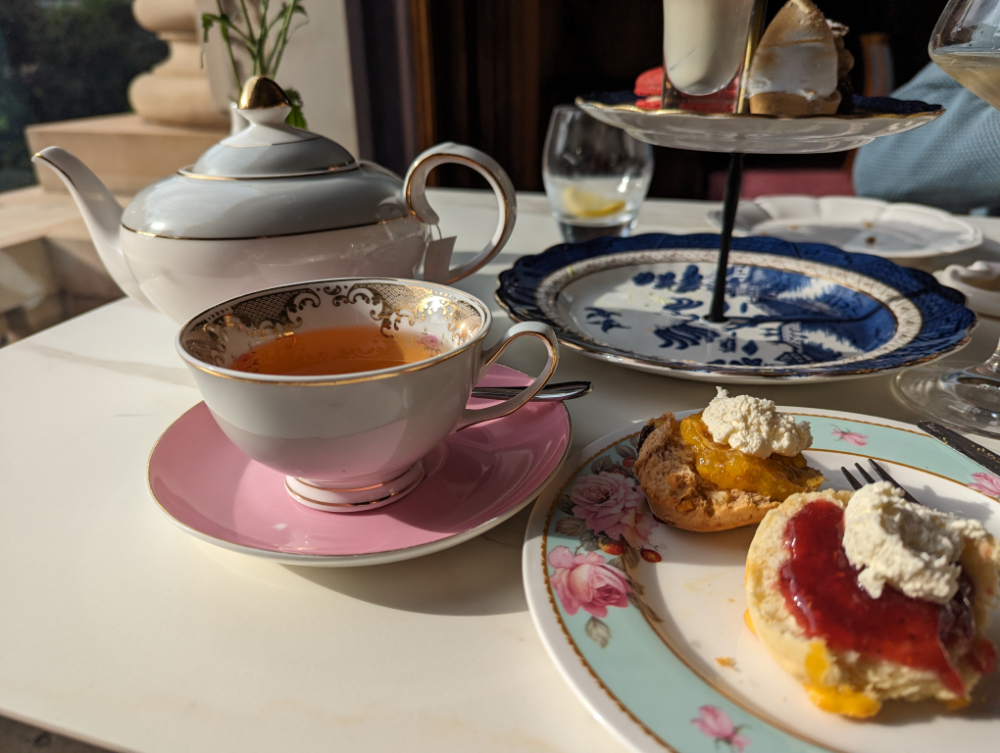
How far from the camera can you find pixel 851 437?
0.48 metres

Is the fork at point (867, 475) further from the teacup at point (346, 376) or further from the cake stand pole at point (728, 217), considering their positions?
the cake stand pole at point (728, 217)

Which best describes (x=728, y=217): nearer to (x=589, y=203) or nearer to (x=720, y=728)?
(x=589, y=203)

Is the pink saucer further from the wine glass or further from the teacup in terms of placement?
the wine glass

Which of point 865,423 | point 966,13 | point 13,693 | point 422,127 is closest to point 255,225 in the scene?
point 13,693

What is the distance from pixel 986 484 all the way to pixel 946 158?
5.40ft

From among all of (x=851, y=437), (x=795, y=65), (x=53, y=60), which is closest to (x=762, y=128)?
(x=795, y=65)

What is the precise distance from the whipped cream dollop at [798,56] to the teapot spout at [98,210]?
637 mm

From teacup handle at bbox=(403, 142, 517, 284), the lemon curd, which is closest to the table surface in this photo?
the lemon curd

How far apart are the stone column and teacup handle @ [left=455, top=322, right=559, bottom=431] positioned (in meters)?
2.85

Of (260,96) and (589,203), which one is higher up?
(260,96)

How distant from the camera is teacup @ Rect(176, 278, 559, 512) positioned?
0.37 metres

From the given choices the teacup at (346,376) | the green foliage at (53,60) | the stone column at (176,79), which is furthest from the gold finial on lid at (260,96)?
the stone column at (176,79)

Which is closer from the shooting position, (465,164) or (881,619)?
(881,619)

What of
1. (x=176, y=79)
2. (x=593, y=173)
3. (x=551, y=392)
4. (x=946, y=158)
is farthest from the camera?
(x=176, y=79)
